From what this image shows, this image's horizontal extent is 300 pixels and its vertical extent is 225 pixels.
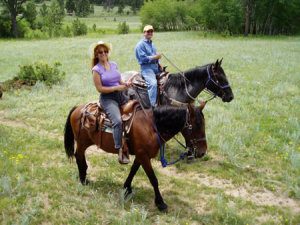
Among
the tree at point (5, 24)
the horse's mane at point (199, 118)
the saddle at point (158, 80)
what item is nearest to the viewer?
the horse's mane at point (199, 118)

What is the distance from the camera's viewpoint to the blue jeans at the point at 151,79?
8789mm

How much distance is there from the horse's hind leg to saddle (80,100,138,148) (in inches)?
21.9

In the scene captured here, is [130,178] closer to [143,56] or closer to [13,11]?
[143,56]

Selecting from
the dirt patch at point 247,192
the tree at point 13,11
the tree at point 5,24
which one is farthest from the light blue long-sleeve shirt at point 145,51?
the tree at point 5,24

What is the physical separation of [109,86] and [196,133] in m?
1.83

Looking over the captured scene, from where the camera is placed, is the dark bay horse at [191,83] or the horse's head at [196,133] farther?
the dark bay horse at [191,83]

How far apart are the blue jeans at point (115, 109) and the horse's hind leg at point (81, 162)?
43.4 inches

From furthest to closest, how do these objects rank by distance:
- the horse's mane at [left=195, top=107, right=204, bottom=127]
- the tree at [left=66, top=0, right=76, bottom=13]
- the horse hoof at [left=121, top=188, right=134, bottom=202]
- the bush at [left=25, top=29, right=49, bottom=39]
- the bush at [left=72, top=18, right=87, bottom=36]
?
the tree at [left=66, top=0, right=76, bottom=13] < the bush at [left=72, top=18, right=87, bottom=36] < the bush at [left=25, top=29, right=49, bottom=39] < the horse hoof at [left=121, top=188, right=134, bottom=202] < the horse's mane at [left=195, top=107, right=204, bottom=127]

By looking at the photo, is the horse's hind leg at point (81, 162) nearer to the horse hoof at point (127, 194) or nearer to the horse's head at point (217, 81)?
the horse hoof at point (127, 194)

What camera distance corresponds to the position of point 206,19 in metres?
55.7

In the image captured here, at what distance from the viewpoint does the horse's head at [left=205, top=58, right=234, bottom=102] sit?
28.8 feet

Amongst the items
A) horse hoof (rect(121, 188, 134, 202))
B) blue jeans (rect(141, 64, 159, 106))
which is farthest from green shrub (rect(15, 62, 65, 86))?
horse hoof (rect(121, 188, 134, 202))

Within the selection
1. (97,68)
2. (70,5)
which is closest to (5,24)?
(97,68)

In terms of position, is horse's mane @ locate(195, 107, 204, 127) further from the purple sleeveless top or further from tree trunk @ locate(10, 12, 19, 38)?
tree trunk @ locate(10, 12, 19, 38)
